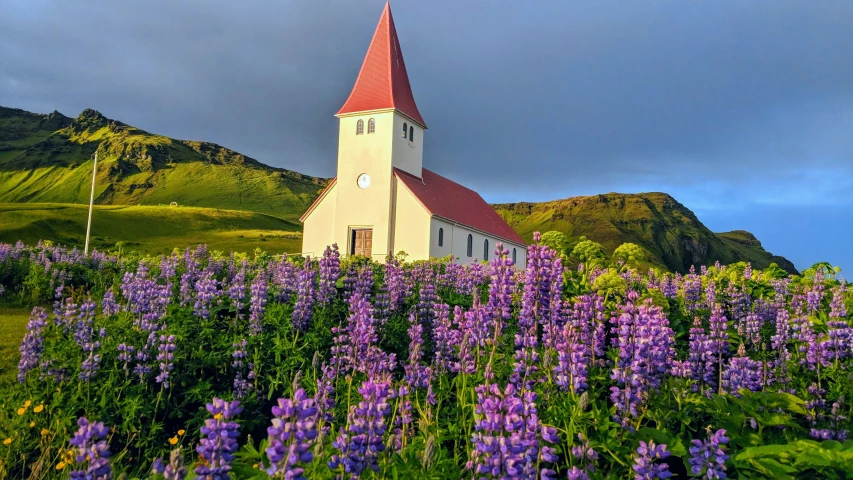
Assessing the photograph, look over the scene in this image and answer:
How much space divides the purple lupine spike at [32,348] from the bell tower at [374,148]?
3202 cm

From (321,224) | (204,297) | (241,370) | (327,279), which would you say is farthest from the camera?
(321,224)

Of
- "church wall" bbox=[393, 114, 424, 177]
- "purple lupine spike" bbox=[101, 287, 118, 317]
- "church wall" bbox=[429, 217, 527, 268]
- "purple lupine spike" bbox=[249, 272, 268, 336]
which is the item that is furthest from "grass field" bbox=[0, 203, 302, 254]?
"purple lupine spike" bbox=[249, 272, 268, 336]

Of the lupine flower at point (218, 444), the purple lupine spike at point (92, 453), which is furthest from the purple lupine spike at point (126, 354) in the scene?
the lupine flower at point (218, 444)

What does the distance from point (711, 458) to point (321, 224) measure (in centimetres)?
3916

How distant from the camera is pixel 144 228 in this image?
271 ft

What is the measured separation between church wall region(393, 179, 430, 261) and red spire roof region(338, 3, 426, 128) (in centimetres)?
574

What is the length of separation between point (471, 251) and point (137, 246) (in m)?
41.5

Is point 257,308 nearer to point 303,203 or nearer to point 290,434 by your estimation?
point 290,434

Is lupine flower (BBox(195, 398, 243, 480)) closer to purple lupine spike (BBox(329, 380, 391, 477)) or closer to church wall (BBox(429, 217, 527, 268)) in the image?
purple lupine spike (BBox(329, 380, 391, 477))

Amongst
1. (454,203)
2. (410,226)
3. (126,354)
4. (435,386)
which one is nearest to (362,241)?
(410,226)

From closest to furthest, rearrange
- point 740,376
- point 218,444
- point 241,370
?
point 218,444, point 740,376, point 241,370

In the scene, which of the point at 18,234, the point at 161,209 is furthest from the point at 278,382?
the point at 161,209

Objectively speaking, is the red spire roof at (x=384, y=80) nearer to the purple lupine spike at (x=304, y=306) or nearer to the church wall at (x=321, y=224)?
the church wall at (x=321, y=224)

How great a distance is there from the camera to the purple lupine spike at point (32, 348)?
719 cm
